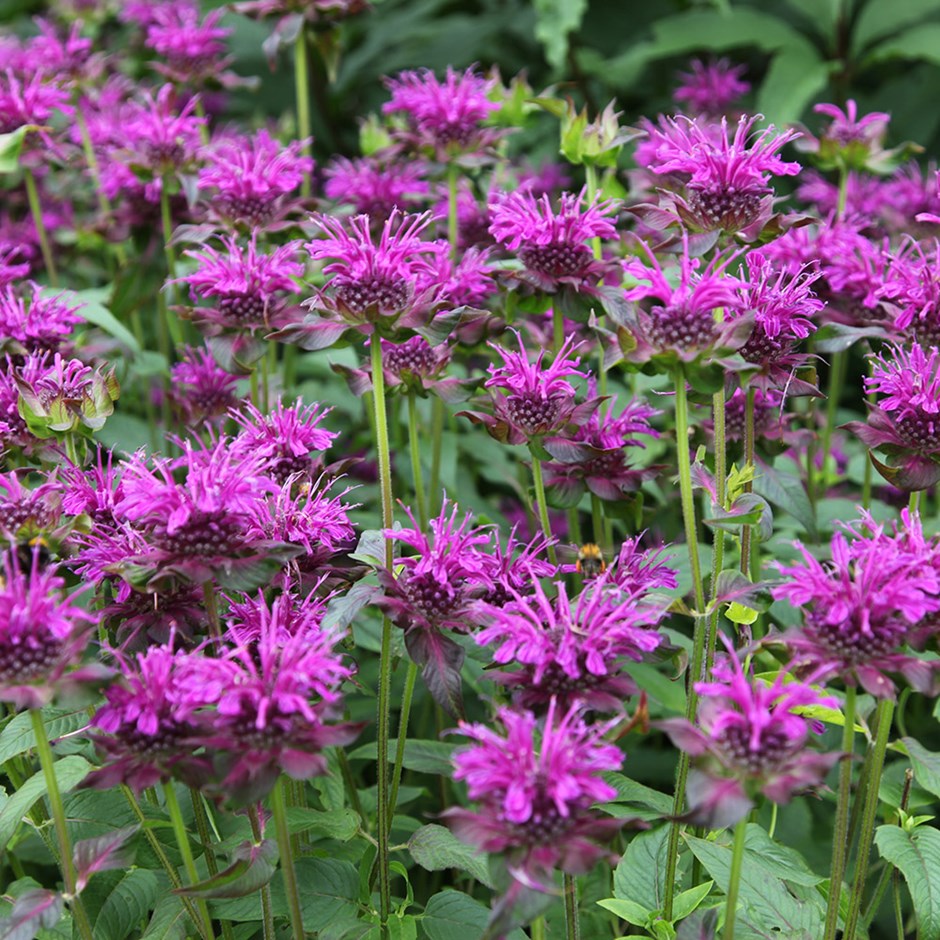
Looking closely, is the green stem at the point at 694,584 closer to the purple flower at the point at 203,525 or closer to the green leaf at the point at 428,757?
the green leaf at the point at 428,757

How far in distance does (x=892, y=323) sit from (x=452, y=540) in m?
0.67

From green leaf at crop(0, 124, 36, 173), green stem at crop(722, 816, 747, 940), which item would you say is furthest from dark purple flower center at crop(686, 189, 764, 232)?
green leaf at crop(0, 124, 36, 173)

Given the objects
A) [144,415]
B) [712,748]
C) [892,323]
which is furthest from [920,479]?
[144,415]

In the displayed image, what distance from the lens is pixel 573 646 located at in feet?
3.47

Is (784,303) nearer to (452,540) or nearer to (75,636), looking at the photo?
(452,540)

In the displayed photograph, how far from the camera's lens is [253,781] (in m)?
0.97

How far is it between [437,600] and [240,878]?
336mm

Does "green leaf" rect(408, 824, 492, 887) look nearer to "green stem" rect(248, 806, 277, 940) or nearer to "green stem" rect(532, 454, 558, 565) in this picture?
"green stem" rect(248, 806, 277, 940)

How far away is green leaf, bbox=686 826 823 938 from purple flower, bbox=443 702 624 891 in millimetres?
299

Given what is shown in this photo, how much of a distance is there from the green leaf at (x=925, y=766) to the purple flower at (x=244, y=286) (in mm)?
994

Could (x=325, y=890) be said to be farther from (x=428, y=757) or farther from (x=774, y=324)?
(x=774, y=324)

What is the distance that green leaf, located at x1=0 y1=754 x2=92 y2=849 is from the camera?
1.12 meters

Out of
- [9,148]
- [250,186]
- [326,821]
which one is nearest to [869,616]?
[326,821]

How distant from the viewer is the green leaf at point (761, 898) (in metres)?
1.20
